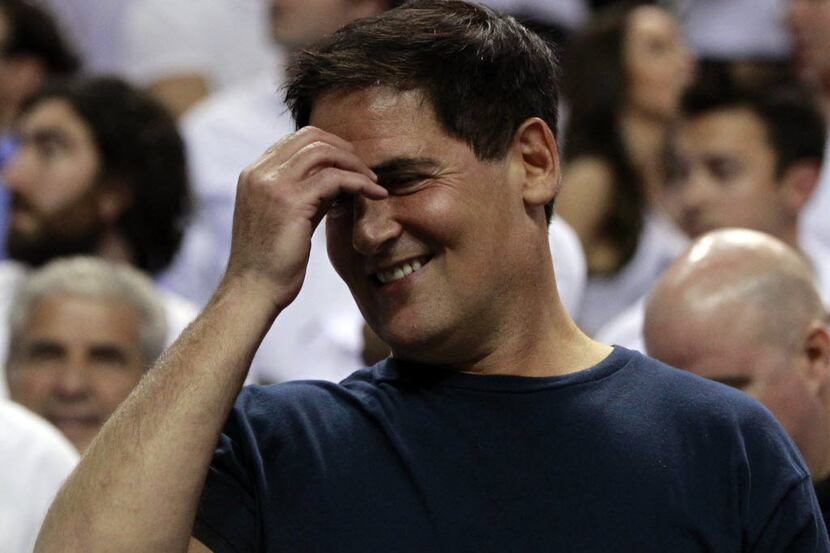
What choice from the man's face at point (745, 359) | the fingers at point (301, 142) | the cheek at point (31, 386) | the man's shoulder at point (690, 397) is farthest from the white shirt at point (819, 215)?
the fingers at point (301, 142)

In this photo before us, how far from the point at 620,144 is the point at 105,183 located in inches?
70.5

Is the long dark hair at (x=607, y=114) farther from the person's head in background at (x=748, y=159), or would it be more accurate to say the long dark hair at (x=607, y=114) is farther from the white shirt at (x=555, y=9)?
the white shirt at (x=555, y=9)

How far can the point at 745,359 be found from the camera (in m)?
3.06

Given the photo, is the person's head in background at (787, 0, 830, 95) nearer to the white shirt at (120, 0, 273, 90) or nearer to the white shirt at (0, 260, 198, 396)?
the white shirt at (120, 0, 273, 90)

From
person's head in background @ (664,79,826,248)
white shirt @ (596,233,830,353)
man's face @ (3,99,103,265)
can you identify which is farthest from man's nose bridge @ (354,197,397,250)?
man's face @ (3,99,103,265)

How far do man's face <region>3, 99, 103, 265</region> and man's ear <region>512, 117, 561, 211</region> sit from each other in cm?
326

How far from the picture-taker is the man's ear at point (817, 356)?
309 cm

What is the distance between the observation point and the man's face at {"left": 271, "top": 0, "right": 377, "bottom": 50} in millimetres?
6363

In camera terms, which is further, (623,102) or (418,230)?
(623,102)

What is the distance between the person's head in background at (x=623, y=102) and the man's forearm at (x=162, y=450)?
140 inches

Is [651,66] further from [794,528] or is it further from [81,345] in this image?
[794,528]

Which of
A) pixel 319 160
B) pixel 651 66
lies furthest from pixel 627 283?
pixel 319 160

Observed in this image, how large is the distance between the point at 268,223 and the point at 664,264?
11.7 ft

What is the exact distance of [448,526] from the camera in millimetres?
2154
